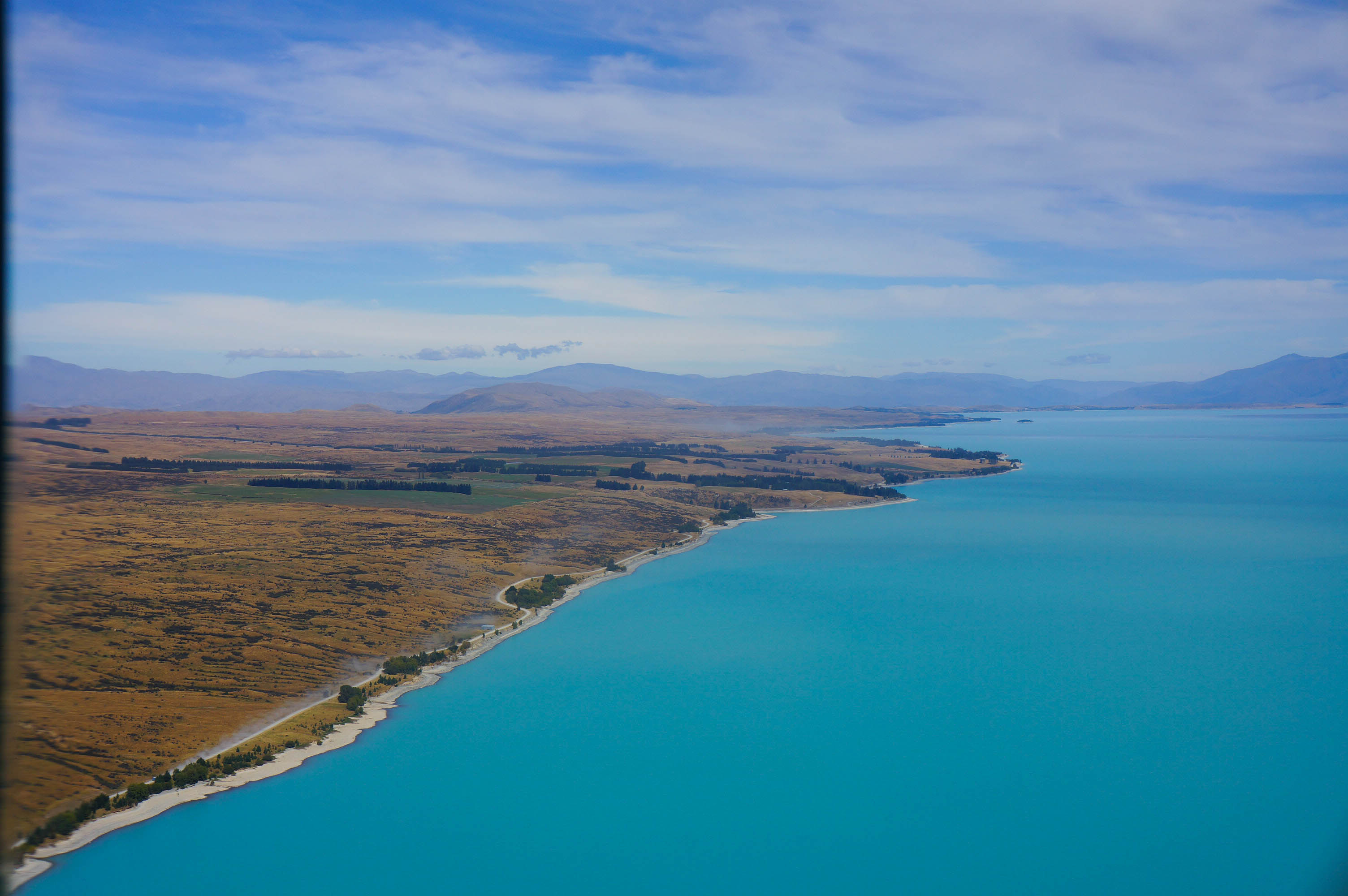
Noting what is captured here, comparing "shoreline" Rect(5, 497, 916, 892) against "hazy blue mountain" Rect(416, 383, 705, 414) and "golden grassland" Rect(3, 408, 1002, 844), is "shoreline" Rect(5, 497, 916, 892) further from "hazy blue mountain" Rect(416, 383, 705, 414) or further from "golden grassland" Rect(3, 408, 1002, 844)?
"hazy blue mountain" Rect(416, 383, 705, 414)

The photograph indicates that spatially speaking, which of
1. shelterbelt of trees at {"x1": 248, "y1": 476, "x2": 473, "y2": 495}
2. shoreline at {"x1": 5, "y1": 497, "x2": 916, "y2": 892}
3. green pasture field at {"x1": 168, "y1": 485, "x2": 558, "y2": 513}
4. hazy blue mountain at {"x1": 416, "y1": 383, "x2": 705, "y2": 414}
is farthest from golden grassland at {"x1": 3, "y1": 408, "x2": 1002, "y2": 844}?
hazy blue mountain at {"x1": 416, "y1": 383, "x2": 705, "y2": 414}

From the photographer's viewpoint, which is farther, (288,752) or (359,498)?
(359,498)

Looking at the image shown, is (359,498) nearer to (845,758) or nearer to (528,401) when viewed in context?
(845,758)

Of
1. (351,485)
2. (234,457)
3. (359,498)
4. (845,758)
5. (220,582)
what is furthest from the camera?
(234,457)

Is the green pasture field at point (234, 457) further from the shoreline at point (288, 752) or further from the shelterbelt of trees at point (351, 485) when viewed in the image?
the shoreline at point (288, 752)

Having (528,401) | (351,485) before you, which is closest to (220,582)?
(351,485)

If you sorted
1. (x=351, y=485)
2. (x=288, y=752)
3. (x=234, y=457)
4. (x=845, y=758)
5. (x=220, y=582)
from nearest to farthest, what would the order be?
(x=288, y=752)
(x=845, y=758)
(x=220, y=582)
(x=351, y=485)
(x=234, y=457)

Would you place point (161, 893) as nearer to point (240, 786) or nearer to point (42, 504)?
point (240, 786)
